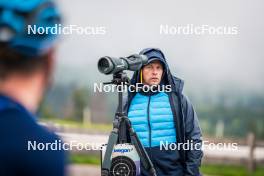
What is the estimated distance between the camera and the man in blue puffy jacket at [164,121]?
2137 mm

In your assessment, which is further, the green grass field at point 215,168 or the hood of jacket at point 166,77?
the green grass field at point 215,168

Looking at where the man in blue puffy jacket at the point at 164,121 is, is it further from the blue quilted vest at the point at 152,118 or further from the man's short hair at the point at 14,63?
the man's short hair at the point at 14,63

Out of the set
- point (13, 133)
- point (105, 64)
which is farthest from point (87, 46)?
point (13, 133)

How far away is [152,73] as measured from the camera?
2.16m

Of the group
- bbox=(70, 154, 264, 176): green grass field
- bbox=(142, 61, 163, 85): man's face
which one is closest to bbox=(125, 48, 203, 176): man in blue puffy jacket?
bbox=(142, 61, 163, 85): man's face

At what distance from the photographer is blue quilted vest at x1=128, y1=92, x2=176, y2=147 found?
84.2 inches

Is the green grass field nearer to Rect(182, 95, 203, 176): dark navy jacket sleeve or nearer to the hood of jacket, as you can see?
Rect(182, 95, 203, 176): dark navy jacket sleeve

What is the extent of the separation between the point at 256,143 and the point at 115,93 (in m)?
1.20

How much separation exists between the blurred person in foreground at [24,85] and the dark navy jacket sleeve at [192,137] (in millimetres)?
1495

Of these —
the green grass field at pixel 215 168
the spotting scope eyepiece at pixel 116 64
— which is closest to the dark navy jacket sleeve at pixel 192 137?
the spotting scope eyepiece at pixel 116 64

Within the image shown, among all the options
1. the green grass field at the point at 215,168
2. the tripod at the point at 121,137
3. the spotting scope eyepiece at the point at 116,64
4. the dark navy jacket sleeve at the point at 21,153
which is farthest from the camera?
the green grass field at the point at 215,168

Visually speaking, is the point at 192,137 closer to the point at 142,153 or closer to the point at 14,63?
the point at 142,153

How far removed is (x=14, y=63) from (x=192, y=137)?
5.13 ft

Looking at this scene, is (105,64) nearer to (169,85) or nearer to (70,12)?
(169,85)
